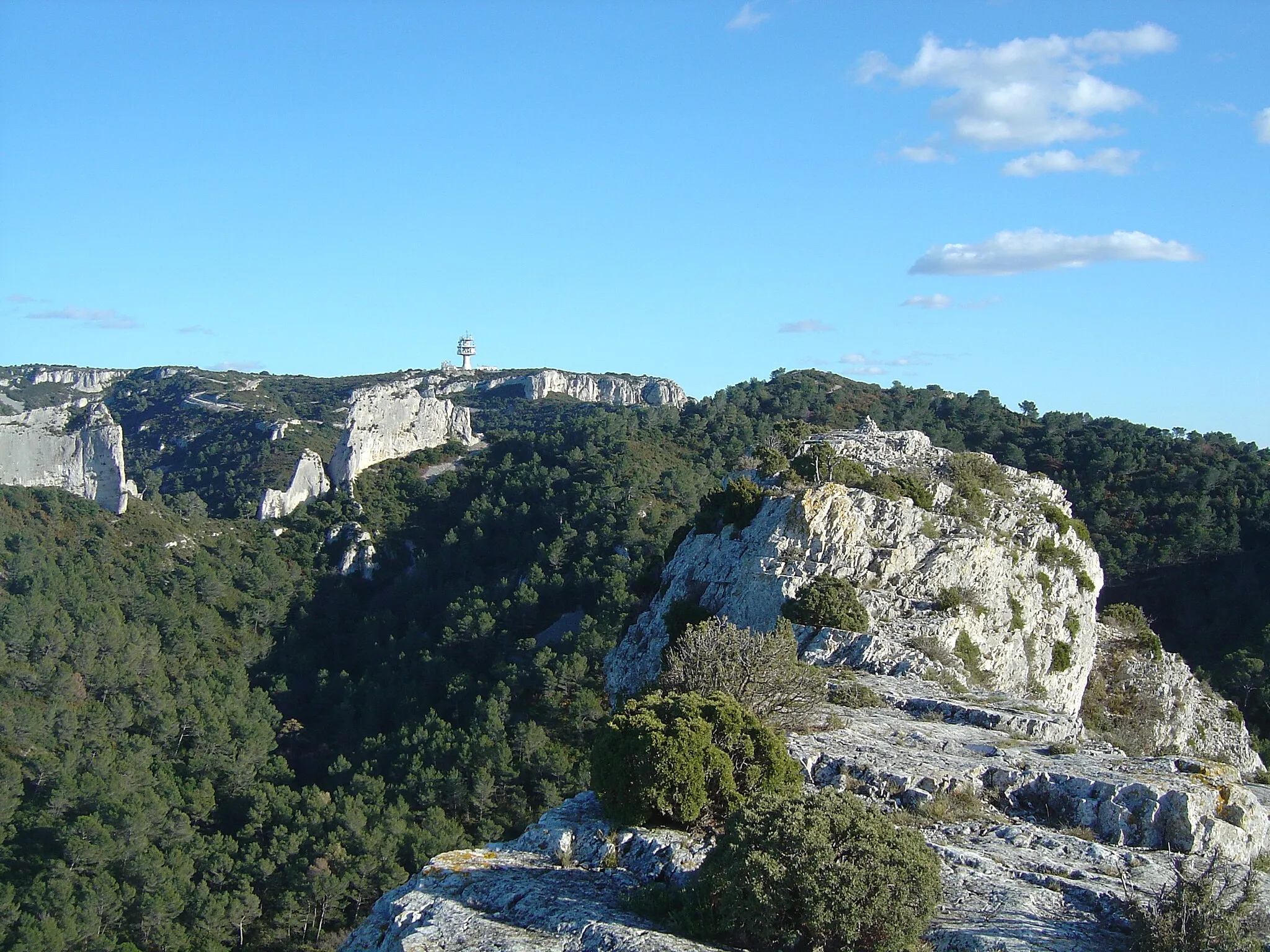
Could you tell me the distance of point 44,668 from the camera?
49.5 metres

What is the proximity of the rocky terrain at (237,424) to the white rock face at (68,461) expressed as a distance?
0.38ft

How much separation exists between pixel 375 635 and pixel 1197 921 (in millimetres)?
56882

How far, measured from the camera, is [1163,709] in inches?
1247

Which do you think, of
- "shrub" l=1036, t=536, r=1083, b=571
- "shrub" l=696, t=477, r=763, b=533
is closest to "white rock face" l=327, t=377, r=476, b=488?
"shrub" l=696, t=477, r=763, b=533

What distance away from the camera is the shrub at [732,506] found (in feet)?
97.4

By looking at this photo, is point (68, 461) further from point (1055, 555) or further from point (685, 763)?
point (685, 763)

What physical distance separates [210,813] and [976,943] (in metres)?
39.5

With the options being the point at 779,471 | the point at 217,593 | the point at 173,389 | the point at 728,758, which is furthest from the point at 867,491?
the point at 173,389

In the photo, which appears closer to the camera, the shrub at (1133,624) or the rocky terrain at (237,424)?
the shrub at (1133,624)

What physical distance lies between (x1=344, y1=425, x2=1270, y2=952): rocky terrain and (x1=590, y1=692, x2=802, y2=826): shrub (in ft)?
1.59

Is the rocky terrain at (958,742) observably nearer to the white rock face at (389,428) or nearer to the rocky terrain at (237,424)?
the white rock face at (389,428)

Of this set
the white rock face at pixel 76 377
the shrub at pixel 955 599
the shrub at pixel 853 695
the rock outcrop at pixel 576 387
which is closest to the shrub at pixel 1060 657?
the shrub at pixel 955 599

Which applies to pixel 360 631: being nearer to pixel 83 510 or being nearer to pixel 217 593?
pixel 217 593

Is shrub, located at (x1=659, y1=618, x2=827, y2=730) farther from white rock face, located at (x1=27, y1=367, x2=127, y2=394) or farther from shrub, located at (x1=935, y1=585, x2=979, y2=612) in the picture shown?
white rock face, located at (x1=27, y1=367, x2=127, y2=394)
